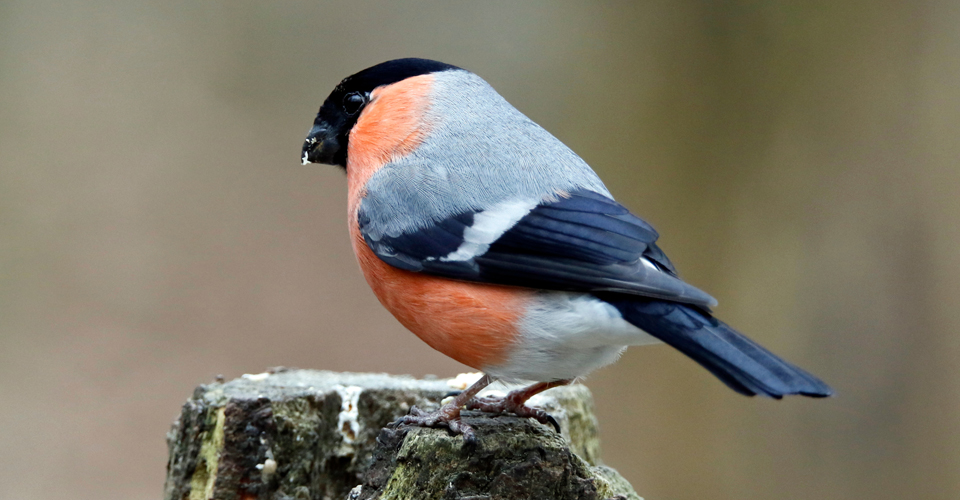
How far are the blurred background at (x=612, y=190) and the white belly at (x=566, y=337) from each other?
253cm

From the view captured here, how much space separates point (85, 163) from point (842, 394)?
466cm

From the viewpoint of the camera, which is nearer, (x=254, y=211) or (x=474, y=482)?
(x=474, y=482)

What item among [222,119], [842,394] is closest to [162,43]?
[222,119]

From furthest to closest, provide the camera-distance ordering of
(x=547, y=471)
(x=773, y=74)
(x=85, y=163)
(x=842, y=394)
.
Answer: (x=85, y=163)
(x=773, y=74)
(x=842, y=394)
(x=547, y=471)

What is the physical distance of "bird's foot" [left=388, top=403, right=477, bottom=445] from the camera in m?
1.64

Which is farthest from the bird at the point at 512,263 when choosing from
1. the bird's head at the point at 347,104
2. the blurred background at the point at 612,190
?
the blurred background at the point at 612,190

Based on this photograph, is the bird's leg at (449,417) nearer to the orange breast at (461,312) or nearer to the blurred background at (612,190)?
the orange breast at (461,312)

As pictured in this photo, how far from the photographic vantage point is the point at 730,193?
412 centimetres

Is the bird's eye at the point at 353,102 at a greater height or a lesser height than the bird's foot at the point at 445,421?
greater

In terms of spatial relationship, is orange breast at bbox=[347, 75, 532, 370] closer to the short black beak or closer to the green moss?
the short black beak

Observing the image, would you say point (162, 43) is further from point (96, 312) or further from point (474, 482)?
point (474, 482)

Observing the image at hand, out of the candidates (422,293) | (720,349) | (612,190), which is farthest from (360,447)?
(612,190)

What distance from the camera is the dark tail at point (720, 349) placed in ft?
4.17

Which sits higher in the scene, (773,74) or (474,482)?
(773,74)
